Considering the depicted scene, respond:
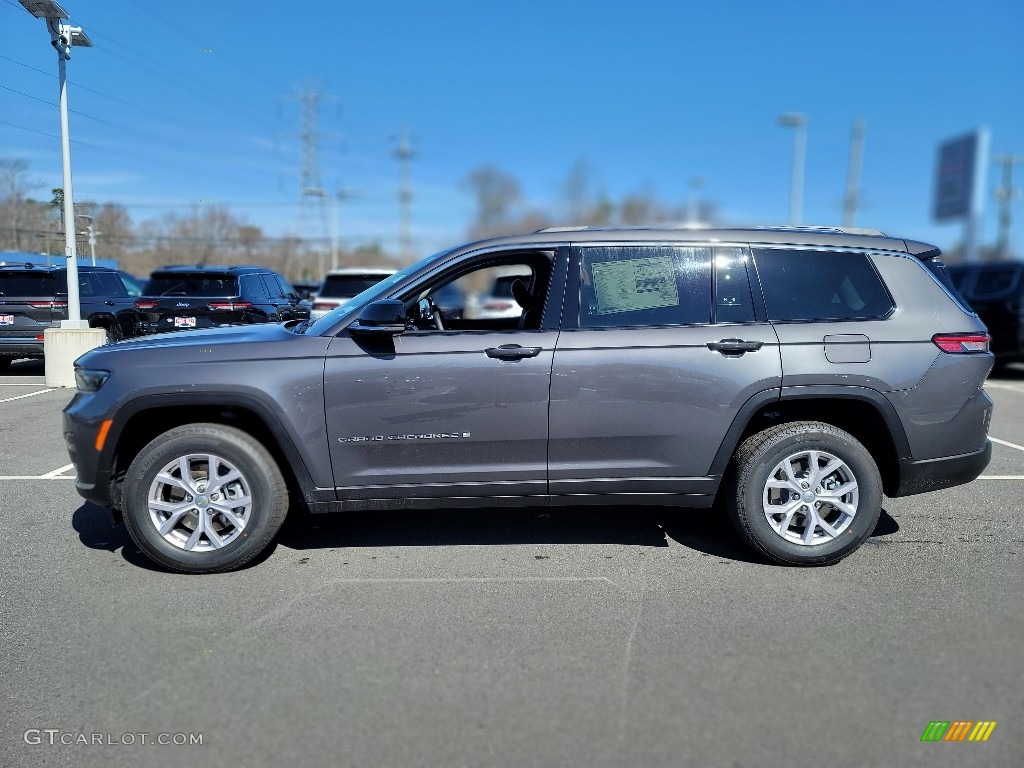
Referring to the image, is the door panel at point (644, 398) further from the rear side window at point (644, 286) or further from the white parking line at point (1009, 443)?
the white parking line at point (1009, 443)

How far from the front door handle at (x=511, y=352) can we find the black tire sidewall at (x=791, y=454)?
1.32m

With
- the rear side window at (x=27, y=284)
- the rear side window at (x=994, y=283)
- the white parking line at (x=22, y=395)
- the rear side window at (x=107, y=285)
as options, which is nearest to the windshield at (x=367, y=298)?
the white parking line at (x=22, y=395)

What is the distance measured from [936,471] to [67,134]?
41.6ft

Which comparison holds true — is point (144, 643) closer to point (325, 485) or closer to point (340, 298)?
point (325, 485)

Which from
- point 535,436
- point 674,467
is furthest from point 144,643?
point 674,467

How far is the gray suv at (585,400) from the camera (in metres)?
3.86

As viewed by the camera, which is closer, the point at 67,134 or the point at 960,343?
the point at 960,343

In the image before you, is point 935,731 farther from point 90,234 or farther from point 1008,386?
point 90,234

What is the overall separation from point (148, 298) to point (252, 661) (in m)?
9.01

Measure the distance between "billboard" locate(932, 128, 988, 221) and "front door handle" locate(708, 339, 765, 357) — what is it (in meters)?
40.3

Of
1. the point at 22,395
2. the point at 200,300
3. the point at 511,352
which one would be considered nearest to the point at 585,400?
the point at 511,352

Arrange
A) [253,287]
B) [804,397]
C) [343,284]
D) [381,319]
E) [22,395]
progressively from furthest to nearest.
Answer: [343,284], [253,287], [22,395], [804,397], [381,319]

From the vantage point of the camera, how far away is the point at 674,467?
13.2 ft

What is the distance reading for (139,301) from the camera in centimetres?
1080
